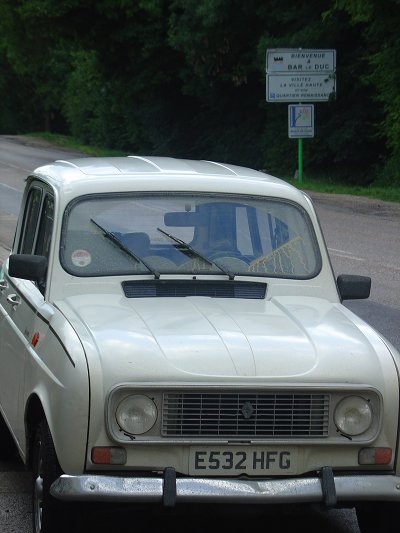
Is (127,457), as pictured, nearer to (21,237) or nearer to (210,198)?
(210,198)

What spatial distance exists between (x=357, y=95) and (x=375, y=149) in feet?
5.99

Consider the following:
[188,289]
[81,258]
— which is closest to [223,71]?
[81,258]

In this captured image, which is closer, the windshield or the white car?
the white car

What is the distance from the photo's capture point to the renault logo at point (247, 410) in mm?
5008

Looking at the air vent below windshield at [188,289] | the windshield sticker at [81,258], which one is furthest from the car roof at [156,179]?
the air vent below windshield at [188,289]

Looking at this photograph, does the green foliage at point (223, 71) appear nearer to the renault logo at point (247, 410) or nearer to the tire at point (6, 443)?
the tire at point (6, 443)

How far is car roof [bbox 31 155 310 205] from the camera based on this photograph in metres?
6.39

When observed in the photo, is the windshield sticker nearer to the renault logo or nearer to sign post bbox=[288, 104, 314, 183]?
the renault logo

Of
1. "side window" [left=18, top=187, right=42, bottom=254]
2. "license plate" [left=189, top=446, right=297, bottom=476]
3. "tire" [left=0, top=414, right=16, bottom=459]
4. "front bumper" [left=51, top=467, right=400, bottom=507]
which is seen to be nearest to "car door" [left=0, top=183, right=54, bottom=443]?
"side window" [left=18, top=187, right=42, bottom=254]

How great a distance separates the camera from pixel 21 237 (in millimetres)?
7293

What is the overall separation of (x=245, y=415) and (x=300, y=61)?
33188mm

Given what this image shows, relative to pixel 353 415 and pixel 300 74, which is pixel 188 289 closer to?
pixel 353 415

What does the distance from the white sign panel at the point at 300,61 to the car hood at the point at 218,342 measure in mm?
31429

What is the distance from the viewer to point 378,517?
17.6 feet
